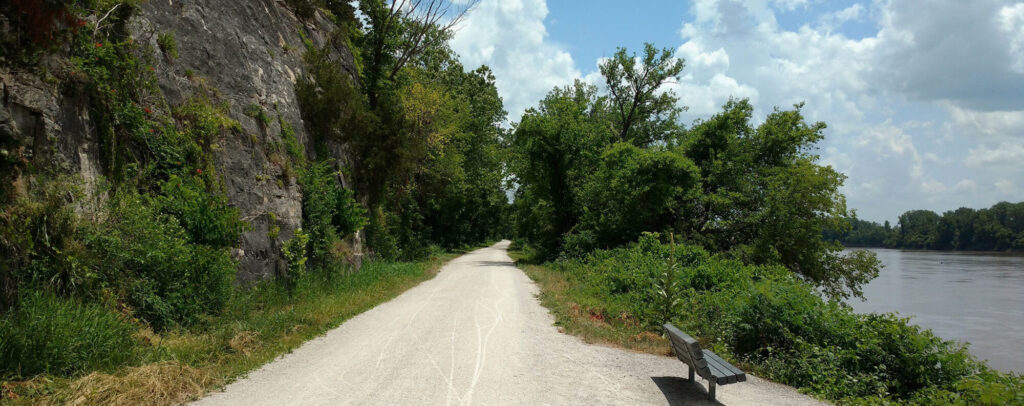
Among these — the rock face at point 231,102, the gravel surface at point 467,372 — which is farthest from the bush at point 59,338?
the rock face at point 231,102

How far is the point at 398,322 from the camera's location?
10305 mm

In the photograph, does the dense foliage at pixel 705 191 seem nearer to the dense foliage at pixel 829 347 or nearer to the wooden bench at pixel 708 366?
the dense foliage at pixel 829 347

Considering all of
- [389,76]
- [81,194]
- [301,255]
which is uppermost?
[389,76]

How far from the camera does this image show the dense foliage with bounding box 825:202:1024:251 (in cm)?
7069

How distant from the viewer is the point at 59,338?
5457mm

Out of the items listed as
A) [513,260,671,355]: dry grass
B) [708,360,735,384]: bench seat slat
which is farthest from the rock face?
[708,360,735,384]: bench seat slat

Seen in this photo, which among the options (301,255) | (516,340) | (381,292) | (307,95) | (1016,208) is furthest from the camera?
(1016,208)

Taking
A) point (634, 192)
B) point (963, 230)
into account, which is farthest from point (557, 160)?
point (963, 230)

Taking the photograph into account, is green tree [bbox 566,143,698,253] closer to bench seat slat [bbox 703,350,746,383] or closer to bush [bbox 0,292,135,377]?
bench seat slat [bbox 703,350,746,383]

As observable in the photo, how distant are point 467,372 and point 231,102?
32.3ft

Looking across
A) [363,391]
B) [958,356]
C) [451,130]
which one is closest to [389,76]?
[451,130]

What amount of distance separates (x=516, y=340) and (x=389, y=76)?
63.7 ft

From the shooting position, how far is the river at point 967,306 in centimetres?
1666

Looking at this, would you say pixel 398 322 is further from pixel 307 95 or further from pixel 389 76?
pixel 389 76
